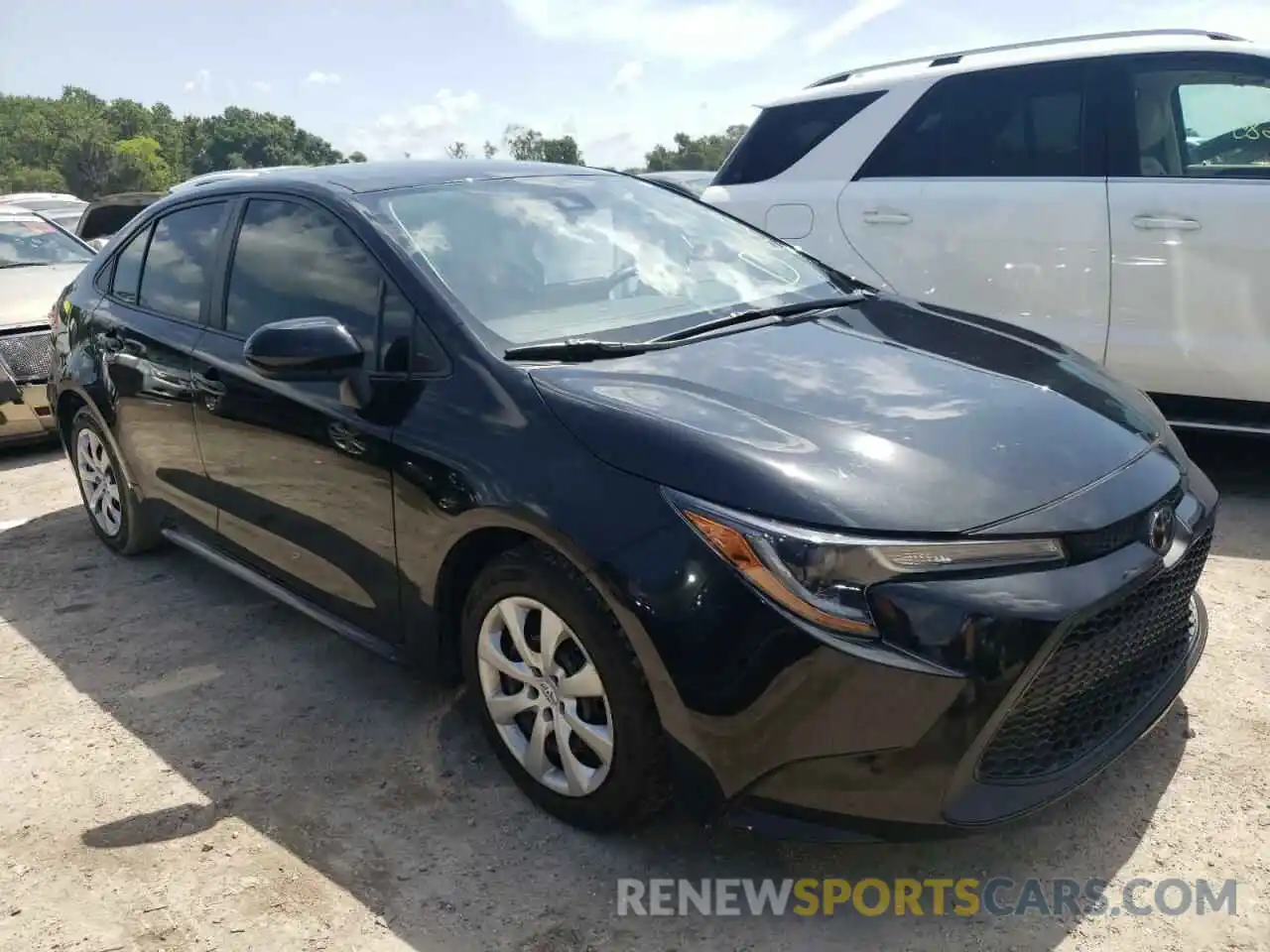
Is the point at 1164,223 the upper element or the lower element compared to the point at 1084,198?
lower

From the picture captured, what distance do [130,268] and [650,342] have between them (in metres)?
2.64

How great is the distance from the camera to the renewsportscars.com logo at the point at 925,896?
87.4 inches

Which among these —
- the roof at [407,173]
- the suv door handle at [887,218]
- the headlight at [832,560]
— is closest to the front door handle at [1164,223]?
the suv door handle at [887,218]

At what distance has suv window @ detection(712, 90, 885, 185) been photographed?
17.4 feet

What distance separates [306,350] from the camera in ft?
8.95

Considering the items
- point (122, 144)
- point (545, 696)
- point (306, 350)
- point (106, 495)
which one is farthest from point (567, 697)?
point (122, 144)

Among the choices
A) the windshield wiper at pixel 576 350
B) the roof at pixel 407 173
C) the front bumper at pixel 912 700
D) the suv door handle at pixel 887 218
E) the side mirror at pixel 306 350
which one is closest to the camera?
the front bumper at pixel 912 700

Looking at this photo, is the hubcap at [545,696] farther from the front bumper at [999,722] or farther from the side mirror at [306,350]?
the side mirror at [306,350]

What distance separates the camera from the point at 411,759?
9.64 ft

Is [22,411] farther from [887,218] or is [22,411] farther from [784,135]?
[887,218]

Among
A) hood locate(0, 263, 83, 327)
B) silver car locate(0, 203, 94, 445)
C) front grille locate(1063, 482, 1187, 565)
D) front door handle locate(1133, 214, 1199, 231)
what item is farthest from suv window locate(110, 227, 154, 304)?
front door handle locate(1133, 214, 1199, 231)

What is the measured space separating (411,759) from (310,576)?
0.67m

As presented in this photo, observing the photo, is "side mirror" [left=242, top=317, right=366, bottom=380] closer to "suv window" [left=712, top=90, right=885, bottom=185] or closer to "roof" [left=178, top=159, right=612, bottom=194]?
"roof" [left=178, top=159, right=612, bottom=194]

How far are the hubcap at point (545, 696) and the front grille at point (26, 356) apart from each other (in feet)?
16.7
